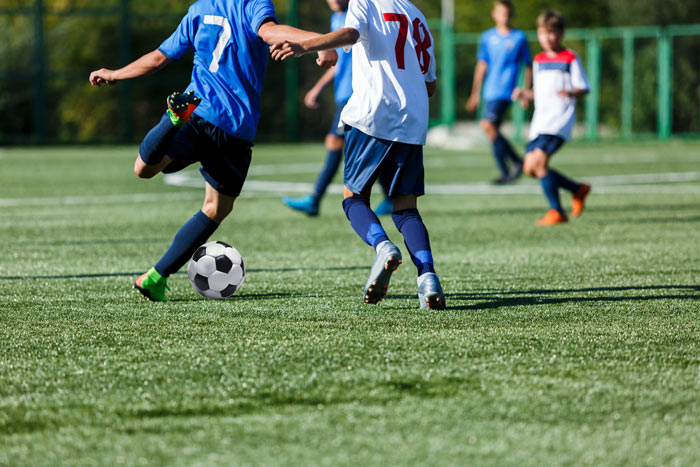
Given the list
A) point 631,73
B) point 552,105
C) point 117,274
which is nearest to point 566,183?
point 552,105

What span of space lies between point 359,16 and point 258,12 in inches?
20.1

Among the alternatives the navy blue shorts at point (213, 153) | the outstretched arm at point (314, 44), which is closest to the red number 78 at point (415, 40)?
the outstretched arm at point (314, 44)

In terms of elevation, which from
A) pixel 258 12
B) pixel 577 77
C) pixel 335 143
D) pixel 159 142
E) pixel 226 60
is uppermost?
pixel 258 12

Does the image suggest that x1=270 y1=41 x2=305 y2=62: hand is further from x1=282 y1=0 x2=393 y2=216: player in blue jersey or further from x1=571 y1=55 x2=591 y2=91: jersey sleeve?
x1=571 y1=55 x2=591 y2=91: jersey sleeve

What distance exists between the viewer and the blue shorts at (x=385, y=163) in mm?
5148

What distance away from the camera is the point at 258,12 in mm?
4875

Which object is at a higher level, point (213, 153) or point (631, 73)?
point (213, 153)

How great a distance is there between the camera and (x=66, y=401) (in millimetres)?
3232

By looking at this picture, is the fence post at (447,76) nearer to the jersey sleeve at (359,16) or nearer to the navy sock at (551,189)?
the navy sock at (551,189)

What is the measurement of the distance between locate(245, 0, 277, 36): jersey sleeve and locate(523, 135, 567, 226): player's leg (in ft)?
15.1

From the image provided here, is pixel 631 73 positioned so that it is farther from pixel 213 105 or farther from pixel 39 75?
pixel 213 105

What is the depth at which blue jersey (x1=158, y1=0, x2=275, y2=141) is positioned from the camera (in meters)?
5.04

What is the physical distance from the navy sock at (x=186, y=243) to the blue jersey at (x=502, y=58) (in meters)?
8.58

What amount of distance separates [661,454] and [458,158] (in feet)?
58.8
